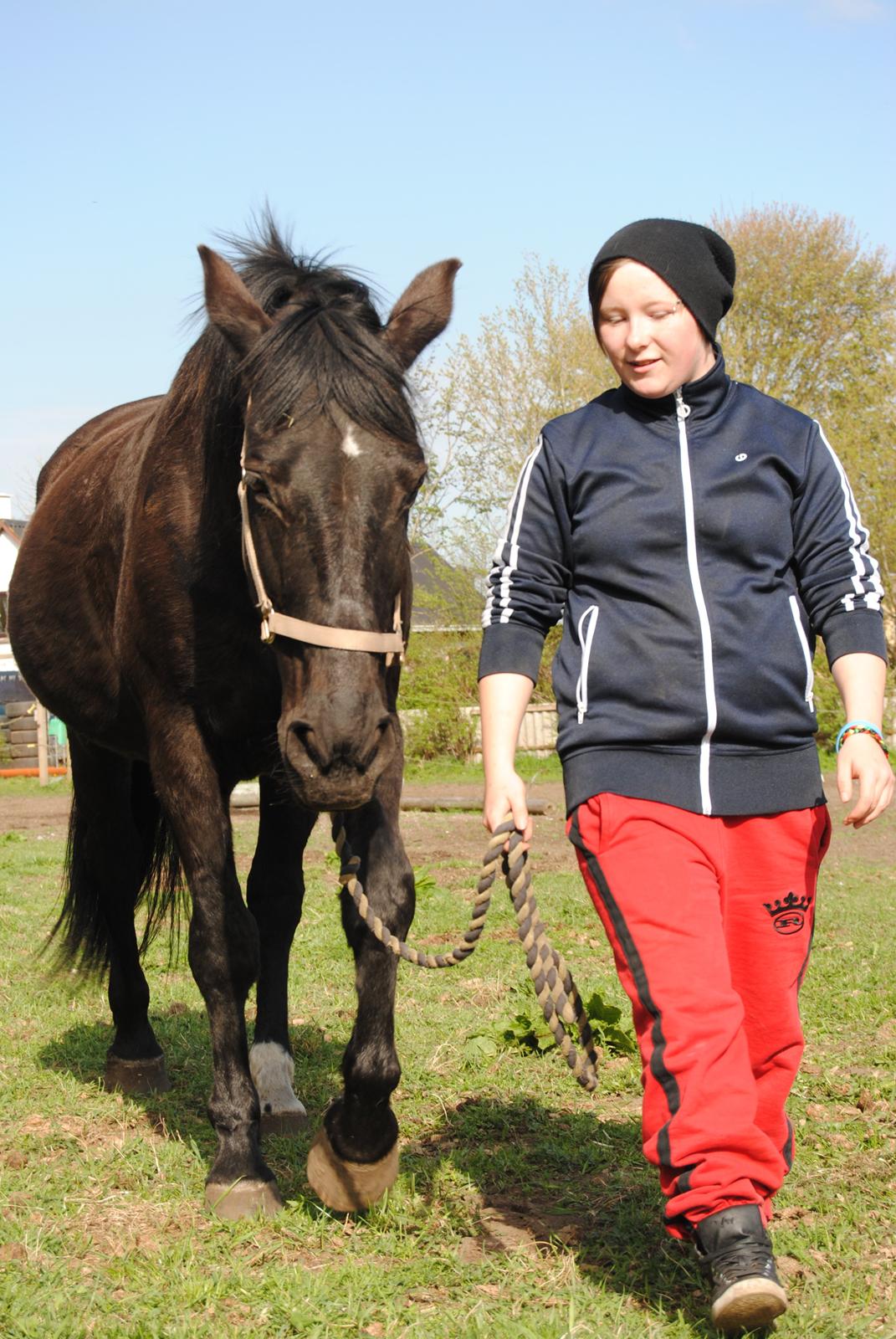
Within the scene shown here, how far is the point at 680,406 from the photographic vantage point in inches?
113

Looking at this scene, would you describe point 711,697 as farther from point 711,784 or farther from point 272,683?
point 272,683

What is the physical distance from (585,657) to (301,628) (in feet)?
2.09

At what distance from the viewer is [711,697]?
2682mm

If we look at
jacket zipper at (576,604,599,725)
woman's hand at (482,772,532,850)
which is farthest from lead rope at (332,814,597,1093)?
jacket zipper at (576,604,599,725)

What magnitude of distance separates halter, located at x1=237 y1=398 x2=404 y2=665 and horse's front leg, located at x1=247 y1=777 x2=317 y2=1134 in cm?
113

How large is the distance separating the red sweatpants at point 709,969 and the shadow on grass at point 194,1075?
1410mm

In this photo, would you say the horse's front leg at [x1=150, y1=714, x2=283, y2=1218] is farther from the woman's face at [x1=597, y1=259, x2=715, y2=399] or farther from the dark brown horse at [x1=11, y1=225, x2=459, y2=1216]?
the woman's face at [x1=597, y1=259, x2=715, y2=399]

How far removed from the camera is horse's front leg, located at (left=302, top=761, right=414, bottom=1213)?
3.27m

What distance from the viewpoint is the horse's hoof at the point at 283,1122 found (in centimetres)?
411

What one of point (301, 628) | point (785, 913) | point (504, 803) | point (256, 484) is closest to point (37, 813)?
point (256, 484)

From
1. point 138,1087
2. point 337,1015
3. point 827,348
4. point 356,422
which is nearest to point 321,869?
point 337,1015

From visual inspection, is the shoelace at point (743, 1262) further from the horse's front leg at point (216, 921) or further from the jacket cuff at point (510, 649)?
the horse's front leg at point (216, 921)

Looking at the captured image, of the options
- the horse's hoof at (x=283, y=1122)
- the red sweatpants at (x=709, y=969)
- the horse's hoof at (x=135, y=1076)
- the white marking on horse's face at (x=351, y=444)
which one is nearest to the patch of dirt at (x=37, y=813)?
the horse's hoof at (x=135, y=1076)

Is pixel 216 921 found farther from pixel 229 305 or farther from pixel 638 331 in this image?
pixel 638 331
